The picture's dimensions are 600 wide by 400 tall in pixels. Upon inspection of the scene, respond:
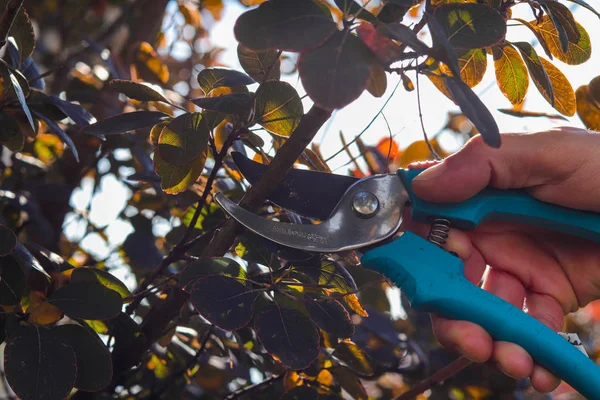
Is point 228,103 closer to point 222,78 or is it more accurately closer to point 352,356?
point 222,78

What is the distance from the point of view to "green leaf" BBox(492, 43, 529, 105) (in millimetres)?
1326

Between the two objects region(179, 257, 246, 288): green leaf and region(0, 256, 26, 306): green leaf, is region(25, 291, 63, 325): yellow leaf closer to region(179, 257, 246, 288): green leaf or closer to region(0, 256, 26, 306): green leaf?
region(0, 256, 26, 306): green leaf

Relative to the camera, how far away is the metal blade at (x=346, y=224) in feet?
3.98

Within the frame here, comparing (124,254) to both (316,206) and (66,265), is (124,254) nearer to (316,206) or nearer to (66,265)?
(66,265)

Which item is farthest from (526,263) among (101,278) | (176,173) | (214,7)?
(214,7)

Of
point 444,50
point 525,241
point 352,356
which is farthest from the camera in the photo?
point 525,241

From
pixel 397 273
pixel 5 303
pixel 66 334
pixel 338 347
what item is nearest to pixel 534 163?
pixel 397 273

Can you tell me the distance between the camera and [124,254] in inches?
72.3

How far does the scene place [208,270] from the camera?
1.16m

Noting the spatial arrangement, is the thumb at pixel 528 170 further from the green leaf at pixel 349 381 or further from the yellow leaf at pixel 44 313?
the yellow leaf at pixel 44 313

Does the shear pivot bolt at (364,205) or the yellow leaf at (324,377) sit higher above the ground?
the shear pivot bolt at (364,205)

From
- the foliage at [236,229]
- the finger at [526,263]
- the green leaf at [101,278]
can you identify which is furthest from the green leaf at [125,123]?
the finger at [526,263]

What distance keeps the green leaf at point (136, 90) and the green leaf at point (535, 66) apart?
2.28ft

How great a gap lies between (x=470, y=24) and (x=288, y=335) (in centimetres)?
61
